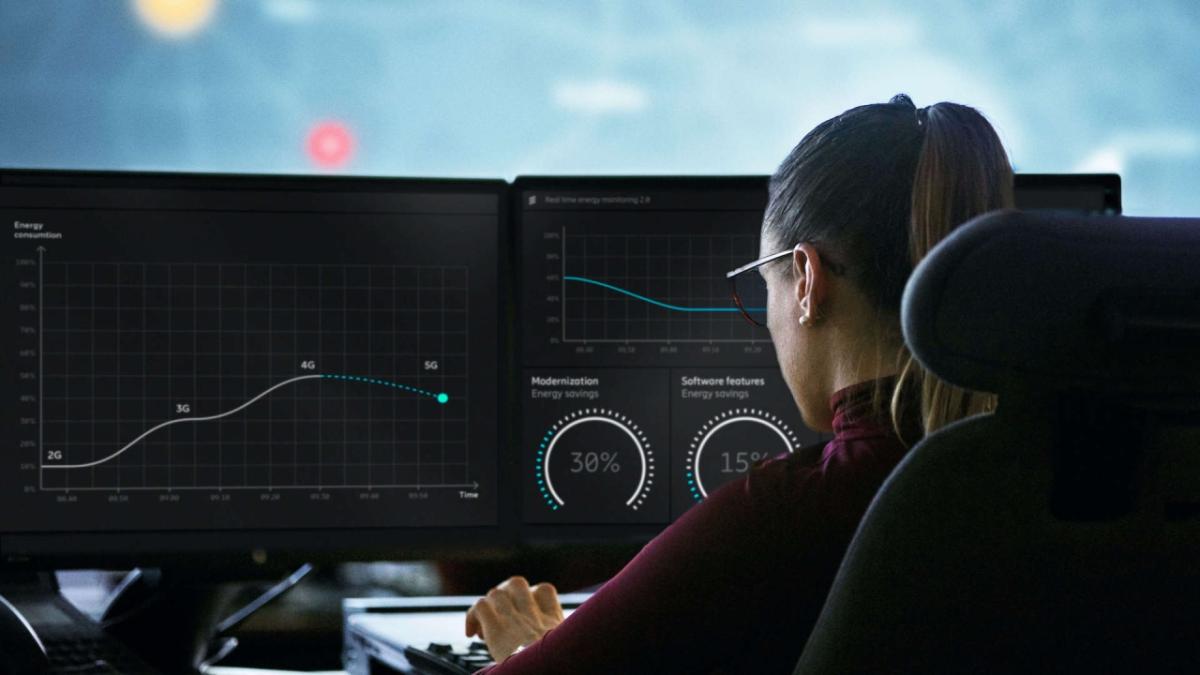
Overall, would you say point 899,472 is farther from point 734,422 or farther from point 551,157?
point 551,157

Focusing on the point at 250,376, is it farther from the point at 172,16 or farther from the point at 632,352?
the point at 172,16

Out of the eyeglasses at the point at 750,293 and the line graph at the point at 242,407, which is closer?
the eyeglasses at the point at 750,293

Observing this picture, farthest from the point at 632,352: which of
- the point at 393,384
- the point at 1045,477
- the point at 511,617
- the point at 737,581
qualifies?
the point at 1045,477

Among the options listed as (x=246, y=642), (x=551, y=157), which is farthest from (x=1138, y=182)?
(x=246, y=642)

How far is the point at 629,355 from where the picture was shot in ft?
4.99

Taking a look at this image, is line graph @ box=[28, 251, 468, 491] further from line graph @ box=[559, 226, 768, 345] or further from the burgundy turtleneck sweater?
the burgundy turtleneck sweater

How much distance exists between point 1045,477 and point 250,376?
41.4 inches

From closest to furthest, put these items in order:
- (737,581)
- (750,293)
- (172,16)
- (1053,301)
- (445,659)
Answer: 1. (1053,301)
2. (737,581)
3. (445,659)
4. (750,293)
5. (172,16)

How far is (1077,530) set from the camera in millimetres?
632

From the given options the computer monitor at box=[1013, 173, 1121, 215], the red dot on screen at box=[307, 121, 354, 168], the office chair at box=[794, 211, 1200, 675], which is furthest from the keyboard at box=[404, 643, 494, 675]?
the red dot on screen at box=[307, 121, 354, 168]

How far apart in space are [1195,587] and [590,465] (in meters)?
0.92

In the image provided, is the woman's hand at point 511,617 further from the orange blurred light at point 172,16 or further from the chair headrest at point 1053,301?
the orange blurred light at point 172,16

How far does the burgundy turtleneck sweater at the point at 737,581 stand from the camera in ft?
2.61

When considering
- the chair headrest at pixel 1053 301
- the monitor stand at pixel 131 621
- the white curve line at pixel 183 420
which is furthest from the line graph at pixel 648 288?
the chair headrest at pixel 1053 301
